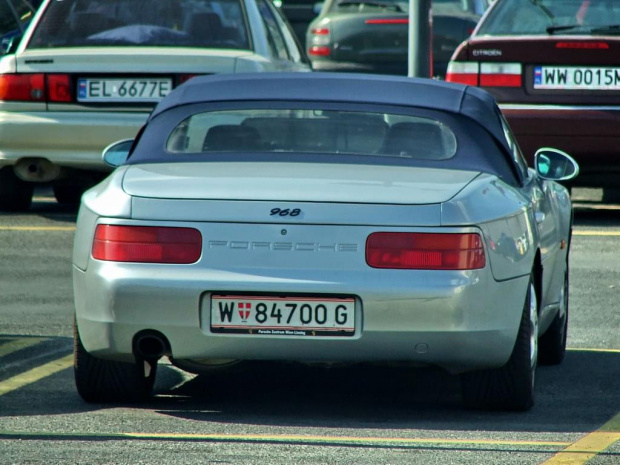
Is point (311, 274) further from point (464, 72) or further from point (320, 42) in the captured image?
point (320, 42)

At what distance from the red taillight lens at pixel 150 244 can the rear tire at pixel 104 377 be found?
466 mm

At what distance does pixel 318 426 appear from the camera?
5676 mm

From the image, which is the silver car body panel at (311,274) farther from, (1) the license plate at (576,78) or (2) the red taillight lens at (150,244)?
(1) the license plate at (576,78)

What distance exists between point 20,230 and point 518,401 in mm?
6261

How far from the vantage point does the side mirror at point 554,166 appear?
23.4 ft

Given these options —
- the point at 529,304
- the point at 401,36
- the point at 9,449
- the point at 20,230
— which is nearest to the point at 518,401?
the point at 529,304

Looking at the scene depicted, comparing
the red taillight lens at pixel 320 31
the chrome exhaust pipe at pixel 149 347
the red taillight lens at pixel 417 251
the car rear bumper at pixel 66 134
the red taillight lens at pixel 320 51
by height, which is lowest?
the red taillight lens at pixel 320 51

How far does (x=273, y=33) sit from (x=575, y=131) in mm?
2359

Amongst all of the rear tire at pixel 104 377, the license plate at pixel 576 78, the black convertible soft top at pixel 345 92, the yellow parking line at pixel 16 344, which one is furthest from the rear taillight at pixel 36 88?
the rear tire at pixel 104 377

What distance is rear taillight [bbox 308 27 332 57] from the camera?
20484 mm

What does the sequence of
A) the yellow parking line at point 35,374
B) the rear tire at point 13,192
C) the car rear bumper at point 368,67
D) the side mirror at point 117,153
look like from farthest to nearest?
the car rear bumper at point 368,67, the rear tire at point 13,192, the side mirror at point 117,153, the yellow parking line at point 35,374

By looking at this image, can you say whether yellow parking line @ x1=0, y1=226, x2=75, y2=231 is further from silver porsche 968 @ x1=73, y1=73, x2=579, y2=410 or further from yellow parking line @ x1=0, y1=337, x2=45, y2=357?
silver porsche 968 @ x1=73, y1=73, x2=579, y2=410

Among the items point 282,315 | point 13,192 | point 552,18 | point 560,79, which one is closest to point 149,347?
point 282,315

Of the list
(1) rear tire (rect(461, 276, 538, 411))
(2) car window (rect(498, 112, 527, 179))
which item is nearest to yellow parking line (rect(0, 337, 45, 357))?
(1) rear tire (rect(461, 276, 538, 411))
